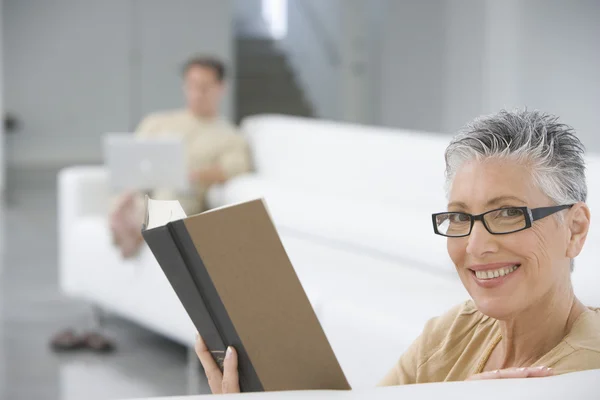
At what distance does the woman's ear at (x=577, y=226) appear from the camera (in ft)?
4.52

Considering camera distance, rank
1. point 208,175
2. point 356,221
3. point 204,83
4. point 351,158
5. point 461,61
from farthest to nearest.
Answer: point 461,61
point 204,83
point 208,175
point 351,158
point 356,221

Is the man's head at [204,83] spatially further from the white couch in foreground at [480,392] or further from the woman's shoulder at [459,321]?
the white couch in foreground at [480,392]

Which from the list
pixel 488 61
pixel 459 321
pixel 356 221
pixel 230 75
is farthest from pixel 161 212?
pixel 230 75

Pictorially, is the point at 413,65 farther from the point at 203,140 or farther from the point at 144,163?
the point at 144,163

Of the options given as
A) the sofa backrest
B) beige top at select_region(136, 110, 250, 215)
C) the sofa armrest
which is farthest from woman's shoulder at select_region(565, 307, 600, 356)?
the sofa armrest

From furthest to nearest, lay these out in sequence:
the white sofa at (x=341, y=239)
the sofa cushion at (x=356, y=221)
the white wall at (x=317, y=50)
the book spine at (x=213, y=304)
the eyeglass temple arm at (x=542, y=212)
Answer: the white wall at (x=317, y=50)
the sofa cushion at (x=356, y=221)
the white sofa at (x=341, y=239)
the eyeglass temple arm at (x=542, y=212)
the book spine at (x=213, y=304)

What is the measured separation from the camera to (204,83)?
5312 mm

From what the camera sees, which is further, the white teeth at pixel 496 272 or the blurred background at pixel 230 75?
the blurred background at pixel 230 75

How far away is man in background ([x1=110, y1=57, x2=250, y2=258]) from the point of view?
202 inches


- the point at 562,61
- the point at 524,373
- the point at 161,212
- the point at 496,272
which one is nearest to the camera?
the point at 524,373

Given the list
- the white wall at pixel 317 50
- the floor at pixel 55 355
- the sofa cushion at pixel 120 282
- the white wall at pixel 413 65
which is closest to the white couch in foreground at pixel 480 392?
the floor at pixel 55 355

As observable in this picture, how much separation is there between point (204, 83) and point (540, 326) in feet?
13.4

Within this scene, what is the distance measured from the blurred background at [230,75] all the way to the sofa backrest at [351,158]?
3.45ft

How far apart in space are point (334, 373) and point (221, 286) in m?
0.18
